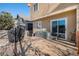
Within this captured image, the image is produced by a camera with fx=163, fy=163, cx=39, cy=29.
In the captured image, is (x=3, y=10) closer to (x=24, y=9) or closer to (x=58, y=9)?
(x=24, y=9)

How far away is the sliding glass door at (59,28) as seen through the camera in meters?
2.99

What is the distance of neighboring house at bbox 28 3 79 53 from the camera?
9.52 feet

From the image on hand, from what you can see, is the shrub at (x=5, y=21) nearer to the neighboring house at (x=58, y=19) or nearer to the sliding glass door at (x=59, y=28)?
the neighboring house at (x=58, y=19)

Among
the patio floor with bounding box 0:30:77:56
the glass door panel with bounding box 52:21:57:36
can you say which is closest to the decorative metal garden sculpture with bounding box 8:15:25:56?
the patio floor with bounding box 0:30:77:56

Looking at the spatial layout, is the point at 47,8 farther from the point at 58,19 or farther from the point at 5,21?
the point at 5,21

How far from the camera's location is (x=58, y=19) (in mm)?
3043

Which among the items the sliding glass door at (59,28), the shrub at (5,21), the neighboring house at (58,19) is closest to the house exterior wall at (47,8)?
Result: the neighboring house at (58,19)

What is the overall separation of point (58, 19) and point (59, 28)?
0.17 meters

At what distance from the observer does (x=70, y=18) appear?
9.56 ft

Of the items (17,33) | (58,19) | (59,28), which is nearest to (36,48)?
(17,33)

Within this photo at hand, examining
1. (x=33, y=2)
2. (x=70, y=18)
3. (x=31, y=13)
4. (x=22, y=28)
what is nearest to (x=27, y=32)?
(x=22, y=28)

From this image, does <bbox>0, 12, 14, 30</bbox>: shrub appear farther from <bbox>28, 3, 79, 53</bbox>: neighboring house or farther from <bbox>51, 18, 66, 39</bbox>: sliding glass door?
<bbox>51, 18, 66, 39</bbox>: sliding glass door

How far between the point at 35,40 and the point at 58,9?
0.71 metres

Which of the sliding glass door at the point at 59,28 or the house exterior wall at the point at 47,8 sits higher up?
the house exterior wall at the point at 47,8
